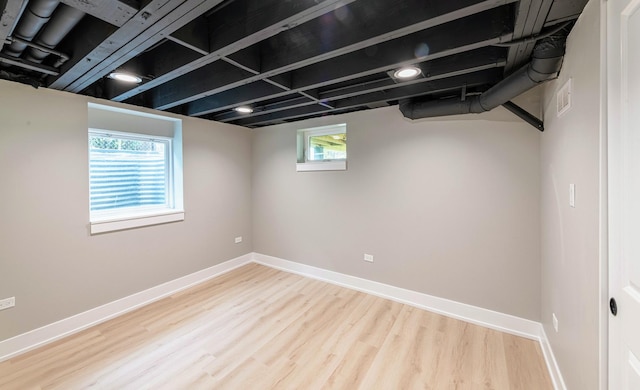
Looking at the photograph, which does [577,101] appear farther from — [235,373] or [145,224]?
[145,224]

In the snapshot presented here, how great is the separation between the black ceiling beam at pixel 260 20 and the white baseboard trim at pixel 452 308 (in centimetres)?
263

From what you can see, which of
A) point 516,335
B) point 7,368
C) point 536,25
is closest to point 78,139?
point 7,368

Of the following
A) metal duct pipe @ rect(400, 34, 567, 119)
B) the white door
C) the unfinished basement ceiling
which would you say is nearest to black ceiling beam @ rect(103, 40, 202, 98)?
the unfinished basement ceiling

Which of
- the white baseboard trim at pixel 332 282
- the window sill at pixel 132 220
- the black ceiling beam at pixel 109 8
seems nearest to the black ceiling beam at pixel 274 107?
the window sill at pixel 132 220

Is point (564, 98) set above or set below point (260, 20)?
below

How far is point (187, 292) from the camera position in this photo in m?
3.29

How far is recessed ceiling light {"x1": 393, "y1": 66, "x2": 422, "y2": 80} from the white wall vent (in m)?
0.86

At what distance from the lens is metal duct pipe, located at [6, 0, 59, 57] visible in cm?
129

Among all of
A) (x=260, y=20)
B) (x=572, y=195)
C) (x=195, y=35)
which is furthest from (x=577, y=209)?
(x=195, y=35)

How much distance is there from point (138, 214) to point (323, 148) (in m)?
2.50

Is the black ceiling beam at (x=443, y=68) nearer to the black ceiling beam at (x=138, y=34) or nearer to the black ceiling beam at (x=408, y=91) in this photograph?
the black ceiling beam at (x=408, y=91)

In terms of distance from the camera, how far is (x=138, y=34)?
57.5 inches

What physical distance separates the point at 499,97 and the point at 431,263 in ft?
5.63

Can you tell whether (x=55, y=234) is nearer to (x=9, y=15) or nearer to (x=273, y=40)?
(x=9, y=15)
